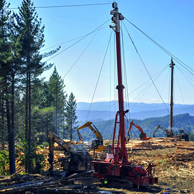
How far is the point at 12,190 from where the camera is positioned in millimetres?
14000

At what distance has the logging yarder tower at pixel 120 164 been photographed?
56.6ft

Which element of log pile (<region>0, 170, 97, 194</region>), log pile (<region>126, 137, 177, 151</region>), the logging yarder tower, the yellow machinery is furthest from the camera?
log pile (<region>126, 137, 177, 151</region>)

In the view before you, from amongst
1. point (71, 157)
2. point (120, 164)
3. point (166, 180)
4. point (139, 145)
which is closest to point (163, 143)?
point (139, 145)

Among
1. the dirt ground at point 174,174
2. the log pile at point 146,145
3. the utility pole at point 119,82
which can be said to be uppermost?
the utility pole at point 119,82

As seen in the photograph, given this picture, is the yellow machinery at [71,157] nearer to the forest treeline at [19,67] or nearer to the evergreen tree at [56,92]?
the forest treeline at [19,67]

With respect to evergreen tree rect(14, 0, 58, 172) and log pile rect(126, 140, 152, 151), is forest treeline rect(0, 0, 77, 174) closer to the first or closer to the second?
evergreen tree rect(14, 0, 58, 172)

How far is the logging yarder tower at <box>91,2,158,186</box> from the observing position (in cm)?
1727

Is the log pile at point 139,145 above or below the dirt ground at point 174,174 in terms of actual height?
above

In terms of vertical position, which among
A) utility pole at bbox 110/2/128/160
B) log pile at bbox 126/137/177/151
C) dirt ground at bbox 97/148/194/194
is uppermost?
utility pole at bbox 110/2/128/160

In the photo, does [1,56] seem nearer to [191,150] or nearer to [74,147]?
[74,147]

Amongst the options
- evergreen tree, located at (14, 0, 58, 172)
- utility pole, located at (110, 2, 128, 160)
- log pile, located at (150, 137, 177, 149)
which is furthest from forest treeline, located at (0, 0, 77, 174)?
log pile, located at (150, 137, 177, 149)

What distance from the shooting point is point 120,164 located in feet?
58.0

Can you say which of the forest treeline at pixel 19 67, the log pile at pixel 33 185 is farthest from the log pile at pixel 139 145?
the log pile at pixel 33 185

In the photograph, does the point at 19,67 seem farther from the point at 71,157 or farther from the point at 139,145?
the point at 139,145
